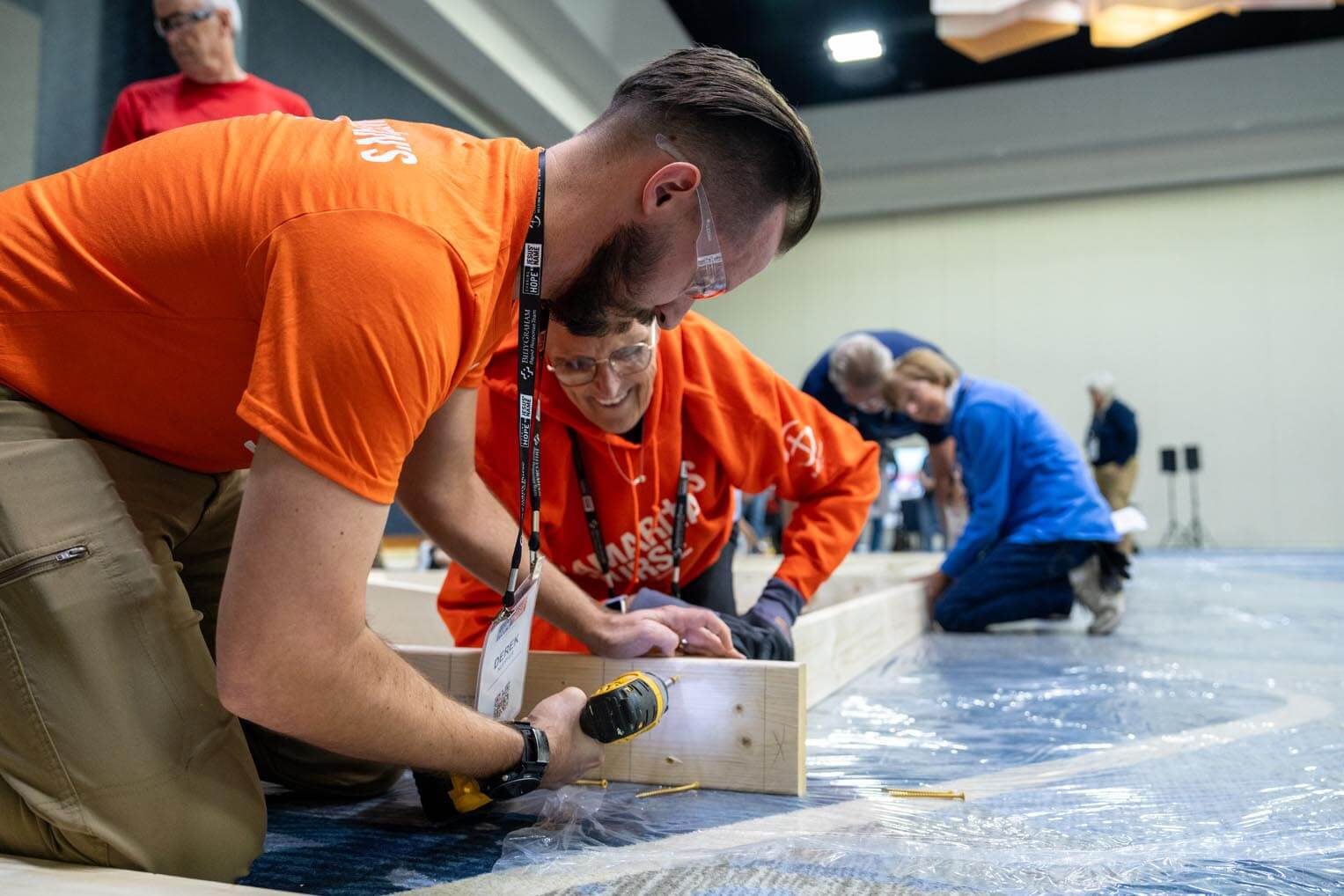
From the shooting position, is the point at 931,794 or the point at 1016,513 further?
the point at 1016,513

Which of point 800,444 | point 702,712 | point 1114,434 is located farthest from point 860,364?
point 1114,434

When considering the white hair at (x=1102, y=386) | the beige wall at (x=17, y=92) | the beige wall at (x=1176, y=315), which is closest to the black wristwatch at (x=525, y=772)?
the beige wall at (x=17, y=92)

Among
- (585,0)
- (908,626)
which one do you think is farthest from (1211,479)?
(908,626)

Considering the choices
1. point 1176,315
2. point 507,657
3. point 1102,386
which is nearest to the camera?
point 507,657

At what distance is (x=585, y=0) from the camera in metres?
8.70

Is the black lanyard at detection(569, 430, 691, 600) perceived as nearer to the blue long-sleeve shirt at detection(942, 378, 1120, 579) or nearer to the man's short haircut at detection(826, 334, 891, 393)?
the blue long-sleeve shirt at detection(942, 378, 1120, 579)

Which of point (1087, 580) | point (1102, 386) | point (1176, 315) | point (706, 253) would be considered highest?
point (1176, 315)

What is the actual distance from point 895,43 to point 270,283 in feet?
31.9

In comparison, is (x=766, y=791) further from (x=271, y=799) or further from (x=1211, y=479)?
(x=1211, y=479)

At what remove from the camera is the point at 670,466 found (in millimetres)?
2076

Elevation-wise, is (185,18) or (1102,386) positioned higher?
(185,18)

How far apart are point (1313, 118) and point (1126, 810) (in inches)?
482

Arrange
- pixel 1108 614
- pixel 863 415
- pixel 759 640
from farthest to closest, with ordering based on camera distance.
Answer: pixel 863 415, pixel 1108 614, pixel 759 640

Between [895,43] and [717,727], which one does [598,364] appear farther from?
[895,43]
